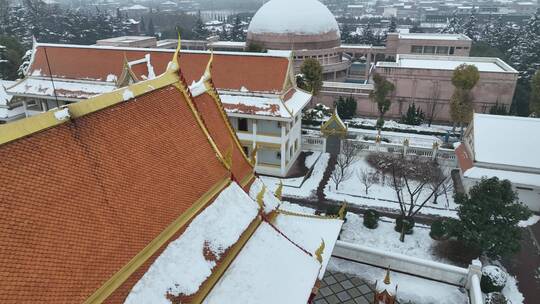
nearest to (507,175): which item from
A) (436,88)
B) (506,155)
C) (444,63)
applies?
(506,155)

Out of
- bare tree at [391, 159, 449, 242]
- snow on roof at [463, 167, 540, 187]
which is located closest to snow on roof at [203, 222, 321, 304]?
bare tree at [391, 159, 449, 242]

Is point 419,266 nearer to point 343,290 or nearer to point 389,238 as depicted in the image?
point 343,290

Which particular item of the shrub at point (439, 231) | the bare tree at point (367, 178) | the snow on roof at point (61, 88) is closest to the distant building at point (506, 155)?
the shrub at point (439, 231)

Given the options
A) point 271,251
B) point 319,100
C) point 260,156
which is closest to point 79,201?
point 271,251

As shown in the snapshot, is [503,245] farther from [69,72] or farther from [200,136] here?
[69,72]

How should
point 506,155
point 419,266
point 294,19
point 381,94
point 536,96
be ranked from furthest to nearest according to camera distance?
point 294,19 < point 381,94 < point 536,96 < point 506,155 < point 419,266

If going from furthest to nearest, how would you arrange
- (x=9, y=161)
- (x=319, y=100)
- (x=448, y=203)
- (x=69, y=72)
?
(x=319, y=100) < (x=69, y=72) < (x=448, y=203) < (x=9, y=161)

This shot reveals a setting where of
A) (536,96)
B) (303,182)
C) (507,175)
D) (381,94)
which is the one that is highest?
(536,96)
